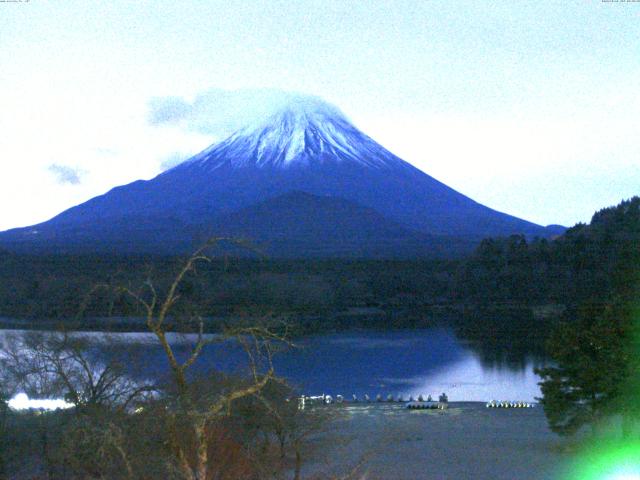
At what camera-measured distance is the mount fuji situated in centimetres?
4906

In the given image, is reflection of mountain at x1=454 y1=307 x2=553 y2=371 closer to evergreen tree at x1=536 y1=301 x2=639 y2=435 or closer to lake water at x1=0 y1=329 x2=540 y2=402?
lake water at x1=0 y1=329 x2=540 y2=402

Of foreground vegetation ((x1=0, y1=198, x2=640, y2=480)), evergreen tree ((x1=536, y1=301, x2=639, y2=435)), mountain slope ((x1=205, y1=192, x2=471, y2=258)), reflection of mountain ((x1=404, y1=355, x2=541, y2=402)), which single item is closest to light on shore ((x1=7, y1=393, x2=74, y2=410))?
foreground vegetation ((x1=0, y1=198, x2=640, y2=480))

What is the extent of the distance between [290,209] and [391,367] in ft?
Answer: 109

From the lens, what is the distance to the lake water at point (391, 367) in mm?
19625

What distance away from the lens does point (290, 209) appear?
56.5 m

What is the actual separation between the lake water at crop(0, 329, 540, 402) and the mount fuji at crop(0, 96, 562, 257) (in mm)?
18249

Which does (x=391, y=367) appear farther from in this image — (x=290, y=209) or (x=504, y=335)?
(x=290, y=209)

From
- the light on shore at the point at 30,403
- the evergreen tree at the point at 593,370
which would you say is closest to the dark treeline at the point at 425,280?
the light on shore at the point at 30,403

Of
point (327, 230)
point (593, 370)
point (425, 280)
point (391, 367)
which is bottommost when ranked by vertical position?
point (391, 367)

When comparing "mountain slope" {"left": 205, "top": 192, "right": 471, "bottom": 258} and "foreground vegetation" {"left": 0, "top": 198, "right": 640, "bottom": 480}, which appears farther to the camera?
"mountain slope" {"left": 205, "top": 192, "right": 471, "bottom": 258}

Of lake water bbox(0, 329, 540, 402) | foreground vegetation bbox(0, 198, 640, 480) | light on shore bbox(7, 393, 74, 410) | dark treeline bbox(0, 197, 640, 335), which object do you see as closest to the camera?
foreground vegetation bbox(0, 198, 640, 480)

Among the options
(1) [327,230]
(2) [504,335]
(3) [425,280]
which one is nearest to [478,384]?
(2) [504,335]

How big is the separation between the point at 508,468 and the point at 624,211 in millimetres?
32422

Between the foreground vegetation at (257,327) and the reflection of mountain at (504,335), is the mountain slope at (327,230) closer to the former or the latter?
the foreground vegetation at (257,327)
